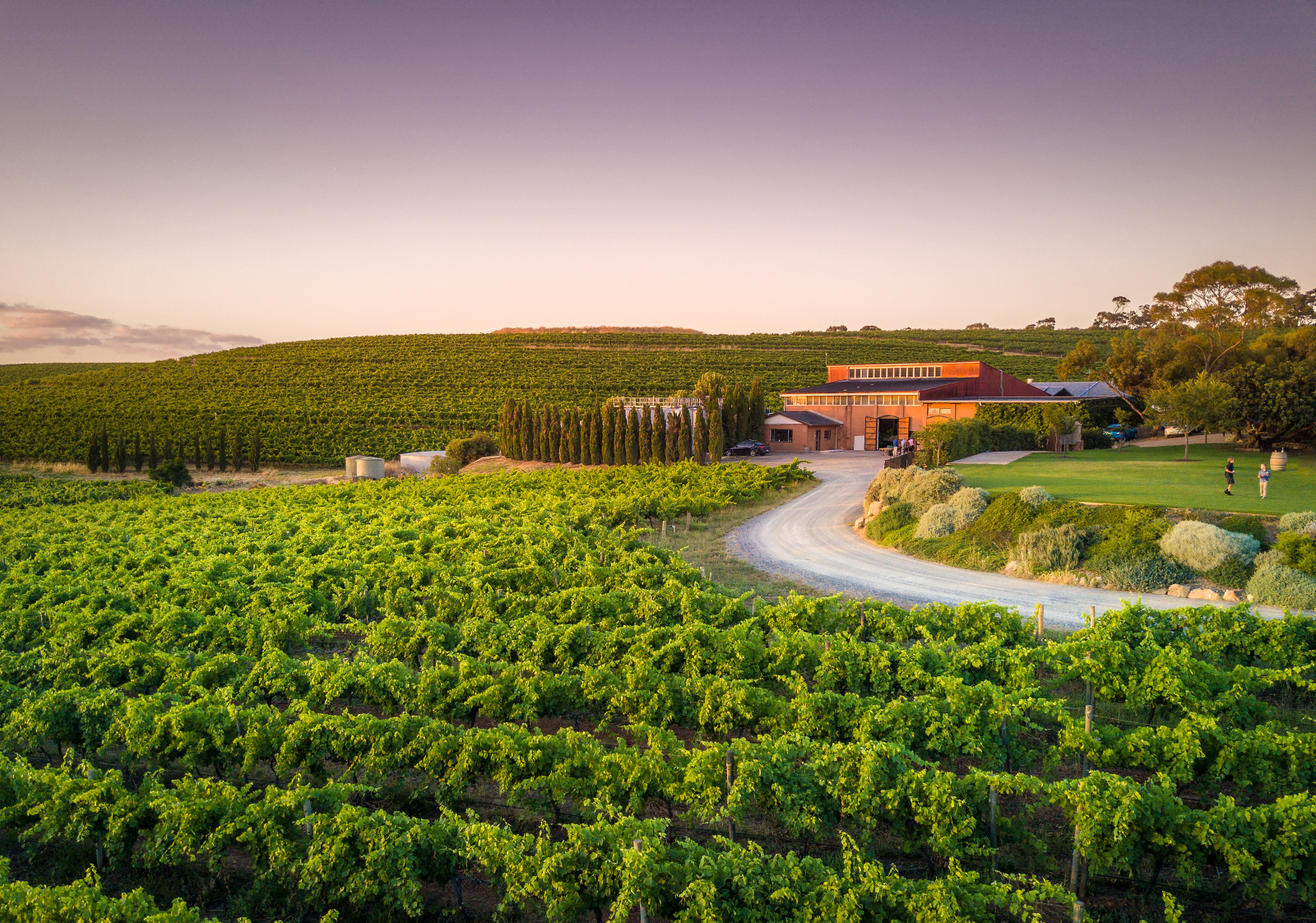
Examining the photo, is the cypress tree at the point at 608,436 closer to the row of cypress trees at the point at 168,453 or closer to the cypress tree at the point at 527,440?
the cypress tree at the point at 527,440

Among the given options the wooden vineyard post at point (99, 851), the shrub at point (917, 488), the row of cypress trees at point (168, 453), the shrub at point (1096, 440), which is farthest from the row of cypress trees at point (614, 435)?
the wooden vineyard post at point (99, 851)

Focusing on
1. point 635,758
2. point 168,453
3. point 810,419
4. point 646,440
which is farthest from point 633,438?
point 168,453

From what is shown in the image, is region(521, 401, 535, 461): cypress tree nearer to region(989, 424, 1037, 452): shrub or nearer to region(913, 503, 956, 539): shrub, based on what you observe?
region(989, 424, 1037, 452): shrub

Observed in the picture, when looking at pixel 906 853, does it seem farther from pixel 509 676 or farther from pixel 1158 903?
pixel 509 676

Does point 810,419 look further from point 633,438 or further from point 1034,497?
point 1034,497

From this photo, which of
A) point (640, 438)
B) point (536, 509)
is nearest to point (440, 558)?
point (536, 509)
